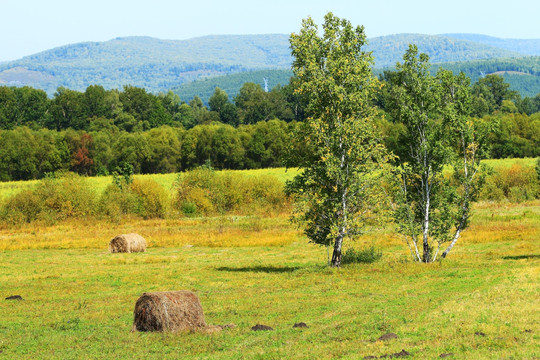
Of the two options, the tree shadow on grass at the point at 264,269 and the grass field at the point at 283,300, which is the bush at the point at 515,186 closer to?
the grass field at the point at 283,300

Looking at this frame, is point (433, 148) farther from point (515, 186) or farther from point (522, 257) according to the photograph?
point (515, 186)

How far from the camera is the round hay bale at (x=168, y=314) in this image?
22.8 meters

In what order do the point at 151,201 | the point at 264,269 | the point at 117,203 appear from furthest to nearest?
the point at 151,201
the point at 117,203
the point at 264,269

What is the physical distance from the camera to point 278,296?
30.5 m

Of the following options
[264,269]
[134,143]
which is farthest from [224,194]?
[134,143]

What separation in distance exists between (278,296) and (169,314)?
865 centimetres

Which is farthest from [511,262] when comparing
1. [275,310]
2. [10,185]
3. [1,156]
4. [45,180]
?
[1,156]

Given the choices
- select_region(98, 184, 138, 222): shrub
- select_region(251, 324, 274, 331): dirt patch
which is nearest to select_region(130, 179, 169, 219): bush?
select_region(98, 184, 138, 222): shrub

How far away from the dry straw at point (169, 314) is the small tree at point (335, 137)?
1637 cm

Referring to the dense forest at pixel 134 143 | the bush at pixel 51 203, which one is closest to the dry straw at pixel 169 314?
the bush at pixel 51 203

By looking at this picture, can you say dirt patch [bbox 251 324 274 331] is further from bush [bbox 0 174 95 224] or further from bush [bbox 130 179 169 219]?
bush [bbox 130 179 169 219]

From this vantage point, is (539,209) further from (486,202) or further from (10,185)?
(10,185)

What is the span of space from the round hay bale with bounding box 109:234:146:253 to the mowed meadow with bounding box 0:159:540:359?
1064 millimetres

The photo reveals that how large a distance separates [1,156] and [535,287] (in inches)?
5207
